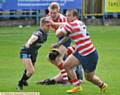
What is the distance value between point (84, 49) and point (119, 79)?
2900 mm

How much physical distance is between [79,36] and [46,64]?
6.08 m

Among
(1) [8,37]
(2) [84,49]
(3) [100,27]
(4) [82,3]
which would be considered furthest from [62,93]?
(4) [82,3]

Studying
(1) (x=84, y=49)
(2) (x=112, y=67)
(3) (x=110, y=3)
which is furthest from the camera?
(3) (x=110, y=3)

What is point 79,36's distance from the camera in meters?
13.3

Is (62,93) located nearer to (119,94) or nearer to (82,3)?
(119,94)

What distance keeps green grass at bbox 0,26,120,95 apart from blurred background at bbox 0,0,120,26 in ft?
11.4

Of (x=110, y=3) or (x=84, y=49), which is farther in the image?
(x=110, y=3)

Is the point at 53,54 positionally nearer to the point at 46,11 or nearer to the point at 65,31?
the point at 65,31

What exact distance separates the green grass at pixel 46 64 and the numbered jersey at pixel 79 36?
976 millimetres

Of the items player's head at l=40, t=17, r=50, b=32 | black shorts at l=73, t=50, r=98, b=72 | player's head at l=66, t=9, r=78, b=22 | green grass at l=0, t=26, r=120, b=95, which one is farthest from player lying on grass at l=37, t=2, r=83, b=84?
black shorts at l=73, t=50, r=98, b=72

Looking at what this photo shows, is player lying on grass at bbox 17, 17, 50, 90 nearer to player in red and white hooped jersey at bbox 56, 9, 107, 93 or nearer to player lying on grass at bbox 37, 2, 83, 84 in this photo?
player lying on grass at bbox 37, 2, 83, 84

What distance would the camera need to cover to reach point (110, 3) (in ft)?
126

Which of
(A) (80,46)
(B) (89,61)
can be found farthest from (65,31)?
(B) (89,61)

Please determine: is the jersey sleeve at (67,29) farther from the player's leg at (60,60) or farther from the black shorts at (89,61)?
the player's leg at (60,60)
